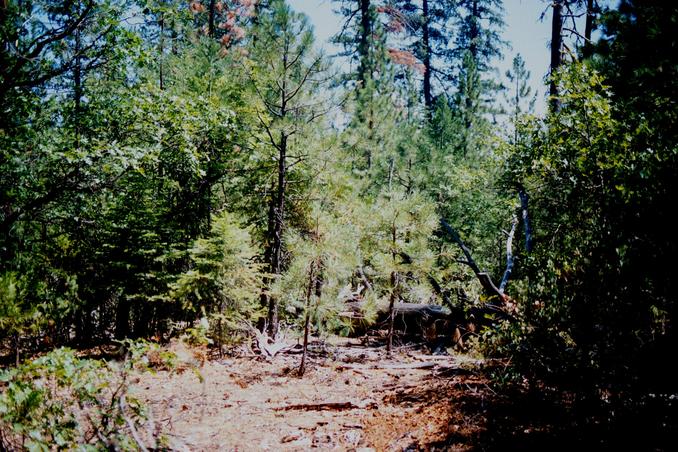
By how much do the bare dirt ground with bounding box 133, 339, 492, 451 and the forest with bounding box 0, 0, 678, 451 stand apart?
5cm

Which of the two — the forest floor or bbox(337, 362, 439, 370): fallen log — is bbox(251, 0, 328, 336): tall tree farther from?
the forest floor

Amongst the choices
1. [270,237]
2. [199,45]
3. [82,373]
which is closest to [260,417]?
[82,373]

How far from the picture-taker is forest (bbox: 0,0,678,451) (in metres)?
3.19

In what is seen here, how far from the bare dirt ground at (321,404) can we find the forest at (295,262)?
47mm

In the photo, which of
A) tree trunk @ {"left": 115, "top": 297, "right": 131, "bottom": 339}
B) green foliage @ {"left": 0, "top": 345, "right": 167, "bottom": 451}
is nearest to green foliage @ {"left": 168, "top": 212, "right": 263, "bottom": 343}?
tree trunk @ {"left": 115, "top": 297, "right": 131, "bottom": 339}

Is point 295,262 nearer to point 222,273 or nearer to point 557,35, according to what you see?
point 222,273

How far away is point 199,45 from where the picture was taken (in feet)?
42.3

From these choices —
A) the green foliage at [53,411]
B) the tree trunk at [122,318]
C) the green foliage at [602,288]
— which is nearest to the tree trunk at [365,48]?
the tree trunk at [122,318]

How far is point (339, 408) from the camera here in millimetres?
5672

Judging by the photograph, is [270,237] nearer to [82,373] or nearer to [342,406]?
[342,406]

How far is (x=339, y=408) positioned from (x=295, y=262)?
2865 millimetres

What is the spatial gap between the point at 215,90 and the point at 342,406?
10.2 m

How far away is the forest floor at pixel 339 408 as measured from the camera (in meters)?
4.35

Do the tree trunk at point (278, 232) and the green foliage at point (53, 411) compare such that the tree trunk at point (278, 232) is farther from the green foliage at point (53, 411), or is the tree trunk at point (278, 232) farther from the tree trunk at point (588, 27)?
the tree trunk at point (588, 27)
